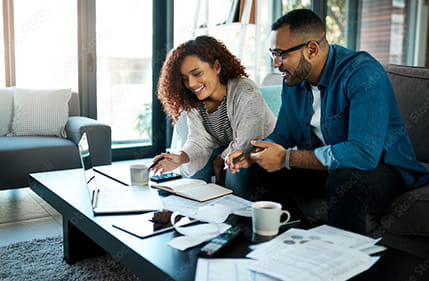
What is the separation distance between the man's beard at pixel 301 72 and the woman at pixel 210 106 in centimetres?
28

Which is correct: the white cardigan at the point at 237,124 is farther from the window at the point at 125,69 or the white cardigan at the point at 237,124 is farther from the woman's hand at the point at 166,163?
the window at the point at 125,69

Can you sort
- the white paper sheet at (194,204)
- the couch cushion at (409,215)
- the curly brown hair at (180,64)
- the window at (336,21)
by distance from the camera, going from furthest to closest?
the window at (336,21)
the curly brown hair at (180,64)
the couch cushion at (409,215)
the white paper sheet at (194,204)

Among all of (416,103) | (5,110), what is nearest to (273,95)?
(416,103)

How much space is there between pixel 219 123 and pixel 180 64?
12.6 inches

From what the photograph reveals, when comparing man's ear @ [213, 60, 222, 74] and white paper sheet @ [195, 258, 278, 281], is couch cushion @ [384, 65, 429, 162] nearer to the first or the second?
man's ear @ [213, 60, 222, 74]

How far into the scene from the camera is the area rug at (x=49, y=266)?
66.4 inches

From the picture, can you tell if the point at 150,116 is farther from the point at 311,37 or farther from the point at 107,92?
the point at 311,37

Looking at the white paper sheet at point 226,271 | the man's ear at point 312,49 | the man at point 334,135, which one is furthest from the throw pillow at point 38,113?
the white paper sheet at point 226,271

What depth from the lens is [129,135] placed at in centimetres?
422

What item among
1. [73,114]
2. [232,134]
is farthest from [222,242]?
[73,114]

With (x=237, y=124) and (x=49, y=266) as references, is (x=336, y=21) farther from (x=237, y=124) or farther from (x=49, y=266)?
(x=49, y=266)

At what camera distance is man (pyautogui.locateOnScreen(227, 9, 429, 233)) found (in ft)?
4.81

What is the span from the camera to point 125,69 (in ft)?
13.5

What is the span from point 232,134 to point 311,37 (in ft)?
2.10
